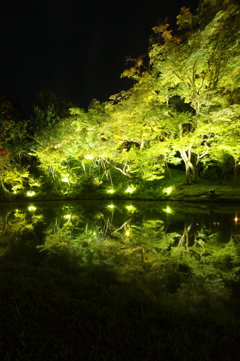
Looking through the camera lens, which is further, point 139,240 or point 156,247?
point 139,240

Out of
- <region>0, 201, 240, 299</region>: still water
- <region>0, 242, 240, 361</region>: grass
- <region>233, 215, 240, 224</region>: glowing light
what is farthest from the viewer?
<region>233, 215, 240, 224</region>: glowing light

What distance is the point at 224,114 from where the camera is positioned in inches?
471

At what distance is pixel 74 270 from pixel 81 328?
5.19 ft

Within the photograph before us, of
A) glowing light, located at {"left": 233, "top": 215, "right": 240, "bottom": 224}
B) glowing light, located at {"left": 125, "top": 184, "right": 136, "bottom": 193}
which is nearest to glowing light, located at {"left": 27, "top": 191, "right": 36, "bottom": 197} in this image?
glowing light, located at {"left": 125, "top": 184, "right": 136, "bottom": 193}

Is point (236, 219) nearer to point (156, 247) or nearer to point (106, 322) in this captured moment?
point (156, 247)

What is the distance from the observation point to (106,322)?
2.13 meters

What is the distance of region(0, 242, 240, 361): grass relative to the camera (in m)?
1.74

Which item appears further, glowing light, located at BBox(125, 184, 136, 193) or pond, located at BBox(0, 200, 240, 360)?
glowing light, located at BBox(125, 184, 136, 193)

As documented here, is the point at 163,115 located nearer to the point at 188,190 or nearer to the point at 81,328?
the point at 188,190

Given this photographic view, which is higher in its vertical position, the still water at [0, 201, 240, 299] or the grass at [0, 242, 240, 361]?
the still water at [0, 201, 240, 299]

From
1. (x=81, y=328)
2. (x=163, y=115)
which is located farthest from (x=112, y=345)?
(x=163, y=115)

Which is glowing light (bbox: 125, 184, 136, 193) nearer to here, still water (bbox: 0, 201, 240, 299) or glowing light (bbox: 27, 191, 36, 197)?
glowing light (bbox: 27, 191, 36, 197)

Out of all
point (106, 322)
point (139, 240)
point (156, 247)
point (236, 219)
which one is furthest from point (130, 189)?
point (106, 322)

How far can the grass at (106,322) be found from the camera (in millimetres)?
1743
